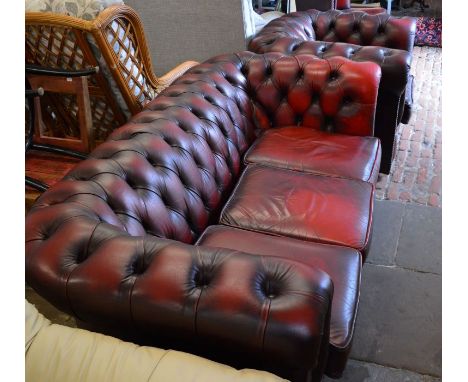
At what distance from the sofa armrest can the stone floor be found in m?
1.88

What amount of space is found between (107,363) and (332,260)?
88cm

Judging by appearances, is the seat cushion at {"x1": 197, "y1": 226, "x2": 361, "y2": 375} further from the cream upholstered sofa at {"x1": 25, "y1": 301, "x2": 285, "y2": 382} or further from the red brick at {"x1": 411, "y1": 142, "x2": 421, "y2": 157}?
the red brick at {"x1": 411, "y1": 142, "x2": 421, "y2": 157}

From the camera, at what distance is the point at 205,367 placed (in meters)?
0.89

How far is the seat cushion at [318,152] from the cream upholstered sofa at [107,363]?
1.33 metres

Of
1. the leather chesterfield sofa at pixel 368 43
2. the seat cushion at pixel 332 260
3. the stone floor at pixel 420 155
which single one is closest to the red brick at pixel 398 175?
the stone floor at pixel 420 155

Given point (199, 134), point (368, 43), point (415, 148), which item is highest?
point (368, 43)

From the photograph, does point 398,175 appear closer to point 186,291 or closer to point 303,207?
point 303,207

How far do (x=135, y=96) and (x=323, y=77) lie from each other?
914mm

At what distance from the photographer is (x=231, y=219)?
72.7 inches

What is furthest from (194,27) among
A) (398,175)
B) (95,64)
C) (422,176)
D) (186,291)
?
(186,291)

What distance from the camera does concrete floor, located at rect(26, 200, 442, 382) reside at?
177cm

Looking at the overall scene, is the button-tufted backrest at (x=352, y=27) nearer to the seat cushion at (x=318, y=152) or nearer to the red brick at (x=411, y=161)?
the red brick at (x=411, y=161)

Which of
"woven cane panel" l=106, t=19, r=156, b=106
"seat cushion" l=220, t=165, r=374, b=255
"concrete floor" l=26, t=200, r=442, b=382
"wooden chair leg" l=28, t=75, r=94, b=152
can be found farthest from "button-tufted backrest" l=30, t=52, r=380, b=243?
"concrete floor" l=26, t=200, r=442, b=382
